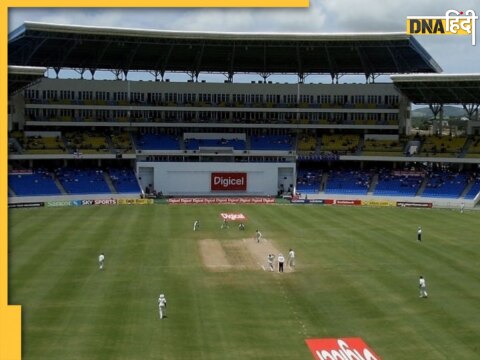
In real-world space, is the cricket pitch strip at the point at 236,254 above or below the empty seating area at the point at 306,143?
below

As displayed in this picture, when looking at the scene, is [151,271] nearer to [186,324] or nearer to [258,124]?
[186,324]

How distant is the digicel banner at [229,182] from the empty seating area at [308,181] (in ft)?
26.5

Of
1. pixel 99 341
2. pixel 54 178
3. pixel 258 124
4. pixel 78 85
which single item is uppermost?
pixel 78 85

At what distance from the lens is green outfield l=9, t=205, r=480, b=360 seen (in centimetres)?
2336

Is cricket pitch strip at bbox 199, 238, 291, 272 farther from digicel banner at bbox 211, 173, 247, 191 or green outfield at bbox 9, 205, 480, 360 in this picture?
digicel banner at bbox 211, 173, 247, 191

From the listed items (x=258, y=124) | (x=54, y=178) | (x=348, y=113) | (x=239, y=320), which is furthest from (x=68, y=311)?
(x=348, y=113)

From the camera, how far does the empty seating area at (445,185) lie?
7550 centimetres

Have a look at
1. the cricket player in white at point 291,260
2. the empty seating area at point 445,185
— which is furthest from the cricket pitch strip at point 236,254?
the empty seating area at point 445,185

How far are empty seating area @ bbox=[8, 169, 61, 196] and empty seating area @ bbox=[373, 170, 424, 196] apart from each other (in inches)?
1697

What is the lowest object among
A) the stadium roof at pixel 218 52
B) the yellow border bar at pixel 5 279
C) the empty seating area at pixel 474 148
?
the yellow border bar at pixel 5 279

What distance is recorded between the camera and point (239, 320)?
26312mm

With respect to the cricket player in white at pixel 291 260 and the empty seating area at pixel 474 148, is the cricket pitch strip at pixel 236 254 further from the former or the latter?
the empty seating area at pixel 474 148

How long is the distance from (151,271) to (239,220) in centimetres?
2326

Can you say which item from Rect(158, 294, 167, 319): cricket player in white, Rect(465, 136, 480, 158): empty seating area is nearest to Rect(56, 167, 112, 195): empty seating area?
Rect(158, 294, 167, 319): cricket player in white
